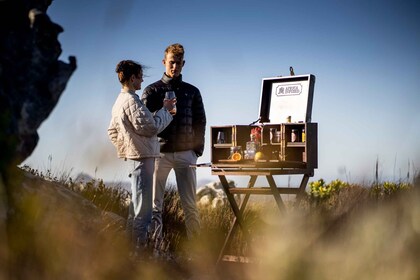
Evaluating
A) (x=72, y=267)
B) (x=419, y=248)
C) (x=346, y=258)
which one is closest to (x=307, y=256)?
(x=346, y=258)

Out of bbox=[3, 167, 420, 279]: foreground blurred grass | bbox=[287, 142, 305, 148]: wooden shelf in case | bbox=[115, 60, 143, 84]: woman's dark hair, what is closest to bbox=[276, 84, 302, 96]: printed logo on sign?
bbox=[287, 142, 305, 148]: wooden shelf in case

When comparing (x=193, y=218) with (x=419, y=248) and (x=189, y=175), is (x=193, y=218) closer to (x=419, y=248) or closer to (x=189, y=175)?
(x=189, y=175)

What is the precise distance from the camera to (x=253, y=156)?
252 inches

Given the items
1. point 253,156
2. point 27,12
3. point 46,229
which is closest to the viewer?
point 27,12

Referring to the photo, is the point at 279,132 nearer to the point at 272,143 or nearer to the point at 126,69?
the point at 272,143

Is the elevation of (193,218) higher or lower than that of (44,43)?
lower

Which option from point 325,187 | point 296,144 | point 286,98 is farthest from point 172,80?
point 325,187

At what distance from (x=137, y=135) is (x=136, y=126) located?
13 cm

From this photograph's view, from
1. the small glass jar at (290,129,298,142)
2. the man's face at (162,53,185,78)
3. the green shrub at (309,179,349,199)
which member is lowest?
the green shrub at (309,179,349,199)

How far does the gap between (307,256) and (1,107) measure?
191 cm

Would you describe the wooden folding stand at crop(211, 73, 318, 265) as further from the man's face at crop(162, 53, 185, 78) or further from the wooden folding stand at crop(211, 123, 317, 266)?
the man's face at crop(162, 53, 185, 78)

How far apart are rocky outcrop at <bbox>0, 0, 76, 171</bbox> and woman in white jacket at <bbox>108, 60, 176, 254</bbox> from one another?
6.75 ft

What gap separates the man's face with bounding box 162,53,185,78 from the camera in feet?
21.6

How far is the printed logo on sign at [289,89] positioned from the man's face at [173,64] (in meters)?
1.07
